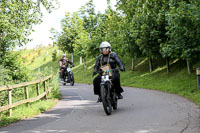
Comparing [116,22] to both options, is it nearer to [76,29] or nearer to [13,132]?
[76,29]

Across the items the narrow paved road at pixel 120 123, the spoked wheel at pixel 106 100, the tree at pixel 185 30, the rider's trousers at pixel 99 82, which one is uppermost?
the tree at pixel 185 30

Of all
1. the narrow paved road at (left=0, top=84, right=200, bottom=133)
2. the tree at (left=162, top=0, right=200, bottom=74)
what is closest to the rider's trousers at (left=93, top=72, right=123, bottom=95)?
the narrow paved road at (left=0, top=84, right=200, bottom=133)

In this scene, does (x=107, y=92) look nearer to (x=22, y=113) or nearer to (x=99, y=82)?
(x=99, y=82)

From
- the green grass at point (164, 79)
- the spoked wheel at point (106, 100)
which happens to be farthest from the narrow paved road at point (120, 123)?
the green grass at point (164, 79)

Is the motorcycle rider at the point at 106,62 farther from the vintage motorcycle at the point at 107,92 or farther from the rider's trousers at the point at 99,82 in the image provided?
the vintage motorcycle at the point at 107,92

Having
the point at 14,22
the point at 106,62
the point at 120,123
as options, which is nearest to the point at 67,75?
the point at 14,22

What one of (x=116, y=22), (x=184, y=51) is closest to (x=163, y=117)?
(x=184, y=51)

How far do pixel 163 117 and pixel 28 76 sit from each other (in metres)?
11.1

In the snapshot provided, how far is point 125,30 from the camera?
1115 inches

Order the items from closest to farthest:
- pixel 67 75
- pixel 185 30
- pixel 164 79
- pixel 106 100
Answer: pixel 106 100, pixel 185 30, pixel 67 75, pixel 164 79

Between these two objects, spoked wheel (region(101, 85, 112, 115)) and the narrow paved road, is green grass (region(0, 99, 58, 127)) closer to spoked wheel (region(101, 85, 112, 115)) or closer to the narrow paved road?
the narrow paved road

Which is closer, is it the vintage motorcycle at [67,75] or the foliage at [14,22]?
the foliage at [14,22]

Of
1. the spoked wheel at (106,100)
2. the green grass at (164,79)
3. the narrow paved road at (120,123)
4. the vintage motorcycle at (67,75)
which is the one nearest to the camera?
the narrow paved road at (120,123)

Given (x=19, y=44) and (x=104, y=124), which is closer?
(x=104, y=124)
